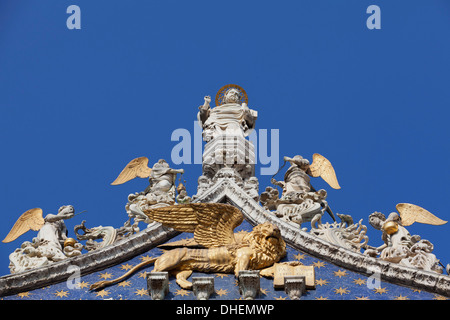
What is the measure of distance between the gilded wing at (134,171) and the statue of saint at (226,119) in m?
1.87

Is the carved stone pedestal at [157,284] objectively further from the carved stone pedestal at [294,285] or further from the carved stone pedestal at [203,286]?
the carved stone pedestal at [294,285]

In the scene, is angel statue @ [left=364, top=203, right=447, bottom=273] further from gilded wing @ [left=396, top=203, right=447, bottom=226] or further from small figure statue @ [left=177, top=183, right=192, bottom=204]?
small figure statue @ [left=177, top=183, right=192, bottom=204]

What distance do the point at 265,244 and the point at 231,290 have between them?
118 cm

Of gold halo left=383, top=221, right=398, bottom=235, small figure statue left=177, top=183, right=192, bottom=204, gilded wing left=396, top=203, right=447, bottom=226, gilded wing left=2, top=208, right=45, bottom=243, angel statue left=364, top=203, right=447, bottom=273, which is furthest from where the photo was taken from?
small figure statue left=177, top=183, right=192, bottom=204

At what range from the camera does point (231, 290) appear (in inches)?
562

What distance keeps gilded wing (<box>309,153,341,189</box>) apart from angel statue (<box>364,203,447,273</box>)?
250cm

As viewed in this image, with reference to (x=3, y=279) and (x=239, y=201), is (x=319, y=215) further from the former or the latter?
(x=3, y=279)

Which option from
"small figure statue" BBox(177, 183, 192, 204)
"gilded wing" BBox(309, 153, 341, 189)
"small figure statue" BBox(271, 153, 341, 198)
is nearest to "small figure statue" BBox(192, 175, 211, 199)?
"small figure statue" BBox(177, 183, 192, 204)

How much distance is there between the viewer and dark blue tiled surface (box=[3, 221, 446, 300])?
555 inches

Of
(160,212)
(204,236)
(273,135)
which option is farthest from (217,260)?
(273,135)

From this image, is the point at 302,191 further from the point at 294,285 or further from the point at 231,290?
the point at 231,290

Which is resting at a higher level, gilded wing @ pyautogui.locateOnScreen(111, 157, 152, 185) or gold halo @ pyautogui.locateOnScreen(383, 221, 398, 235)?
gilded wing @ pyautogui.locateOnScreen(111, 157, 152, 185)

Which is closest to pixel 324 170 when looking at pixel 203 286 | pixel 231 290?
pixel 231 290

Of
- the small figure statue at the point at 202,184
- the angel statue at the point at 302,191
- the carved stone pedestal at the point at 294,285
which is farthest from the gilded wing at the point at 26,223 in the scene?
the carved stone pedestal at the point at 294,285
